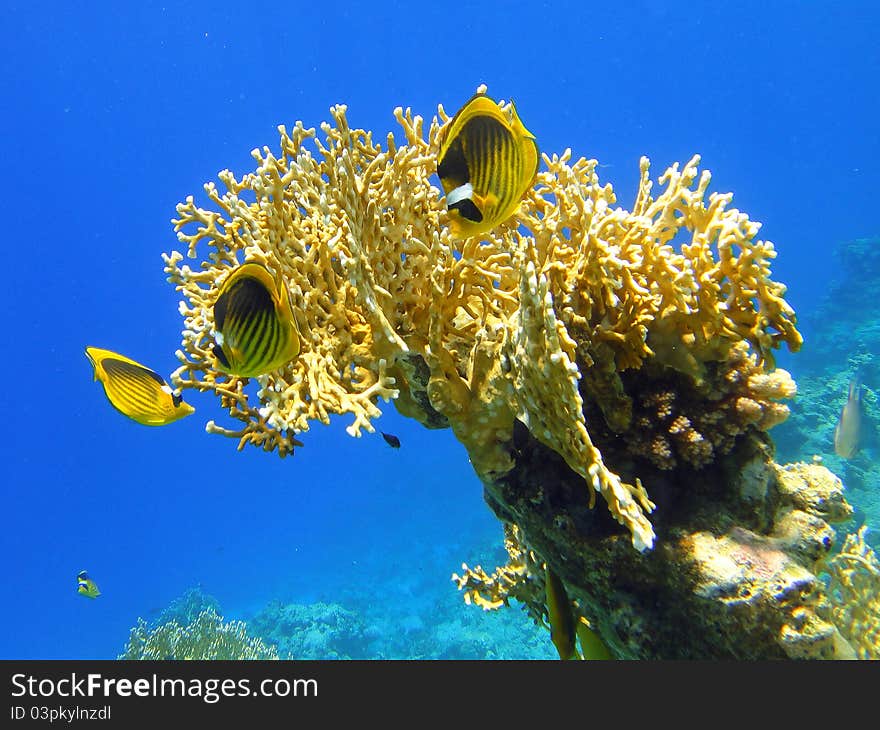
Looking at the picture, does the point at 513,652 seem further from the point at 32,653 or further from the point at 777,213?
the point at 777,213

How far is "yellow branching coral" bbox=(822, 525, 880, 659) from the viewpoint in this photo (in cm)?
323

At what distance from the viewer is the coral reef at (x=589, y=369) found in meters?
2.20

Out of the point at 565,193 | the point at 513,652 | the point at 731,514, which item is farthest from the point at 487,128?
the point at 513,652

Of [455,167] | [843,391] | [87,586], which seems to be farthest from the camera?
[843,391]

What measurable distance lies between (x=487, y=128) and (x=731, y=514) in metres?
2.00

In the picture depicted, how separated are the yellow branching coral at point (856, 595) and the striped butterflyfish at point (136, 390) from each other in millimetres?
3787

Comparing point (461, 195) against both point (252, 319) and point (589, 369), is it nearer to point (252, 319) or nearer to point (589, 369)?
point (252, 319)

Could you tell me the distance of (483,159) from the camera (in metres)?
1.80

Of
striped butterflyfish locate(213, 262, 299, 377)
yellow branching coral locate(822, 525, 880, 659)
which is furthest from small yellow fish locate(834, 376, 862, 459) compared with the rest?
striped butterflyfish locate(213, 262, 299, 377)

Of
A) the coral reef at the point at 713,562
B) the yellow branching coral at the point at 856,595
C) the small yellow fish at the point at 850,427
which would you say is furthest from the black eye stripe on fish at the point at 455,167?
Answer: the small yellow fish at the point at 850,427

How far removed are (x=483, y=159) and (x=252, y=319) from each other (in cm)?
96

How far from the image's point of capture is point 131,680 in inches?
118

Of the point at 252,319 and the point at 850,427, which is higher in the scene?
the point at 850,427

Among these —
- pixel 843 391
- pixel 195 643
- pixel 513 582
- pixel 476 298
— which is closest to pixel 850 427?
pixel 513 582
